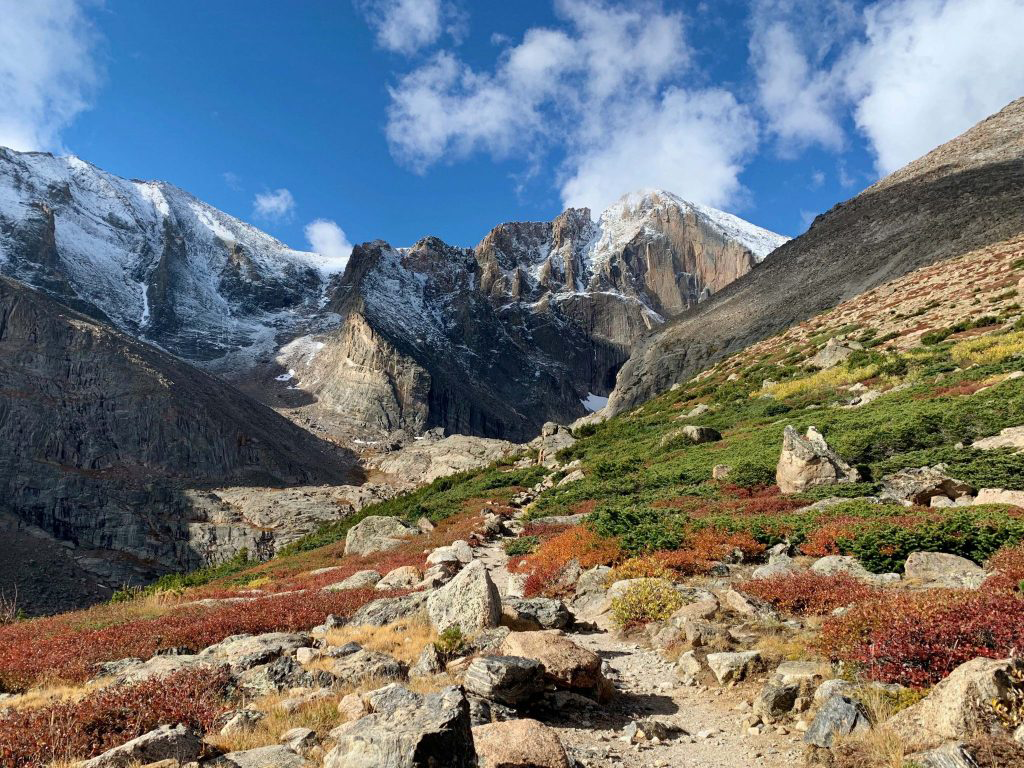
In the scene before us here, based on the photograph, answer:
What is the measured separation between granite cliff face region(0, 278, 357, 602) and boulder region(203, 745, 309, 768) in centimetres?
7527

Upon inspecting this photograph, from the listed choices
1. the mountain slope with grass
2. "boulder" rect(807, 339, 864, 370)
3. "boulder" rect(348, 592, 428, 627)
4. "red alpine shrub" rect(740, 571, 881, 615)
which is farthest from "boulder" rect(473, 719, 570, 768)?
"boulder" rect(807, 339, 864, 370)

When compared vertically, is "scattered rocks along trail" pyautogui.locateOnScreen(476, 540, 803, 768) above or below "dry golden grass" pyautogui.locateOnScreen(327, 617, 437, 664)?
below

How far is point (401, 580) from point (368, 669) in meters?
9.23

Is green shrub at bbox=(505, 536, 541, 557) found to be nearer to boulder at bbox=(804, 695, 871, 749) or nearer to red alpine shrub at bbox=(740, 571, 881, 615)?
red alpine shrub at bbox=(740, 571, 881, 615)

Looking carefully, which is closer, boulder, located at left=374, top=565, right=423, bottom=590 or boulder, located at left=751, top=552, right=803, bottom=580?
boulder, located at left=751, top=552, right=803, bottom=580

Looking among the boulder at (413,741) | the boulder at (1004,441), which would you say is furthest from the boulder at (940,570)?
the boulder at (413,741)

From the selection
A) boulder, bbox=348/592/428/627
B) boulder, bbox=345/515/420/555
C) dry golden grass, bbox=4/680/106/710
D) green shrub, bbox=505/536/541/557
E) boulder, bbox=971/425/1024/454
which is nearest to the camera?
dry golden grass, bbox=4/680/106/710

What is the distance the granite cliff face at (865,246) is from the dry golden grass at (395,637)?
54.7 metres

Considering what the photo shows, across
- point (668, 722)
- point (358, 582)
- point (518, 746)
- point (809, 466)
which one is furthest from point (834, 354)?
point (518, 746)

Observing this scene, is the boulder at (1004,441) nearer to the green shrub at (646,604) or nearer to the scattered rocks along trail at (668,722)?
the green shrub at (646,604)

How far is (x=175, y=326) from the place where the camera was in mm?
185250

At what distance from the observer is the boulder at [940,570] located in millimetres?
8781

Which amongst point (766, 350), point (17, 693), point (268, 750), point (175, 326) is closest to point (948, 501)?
point (268, 750)

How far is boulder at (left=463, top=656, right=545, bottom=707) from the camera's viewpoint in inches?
262
